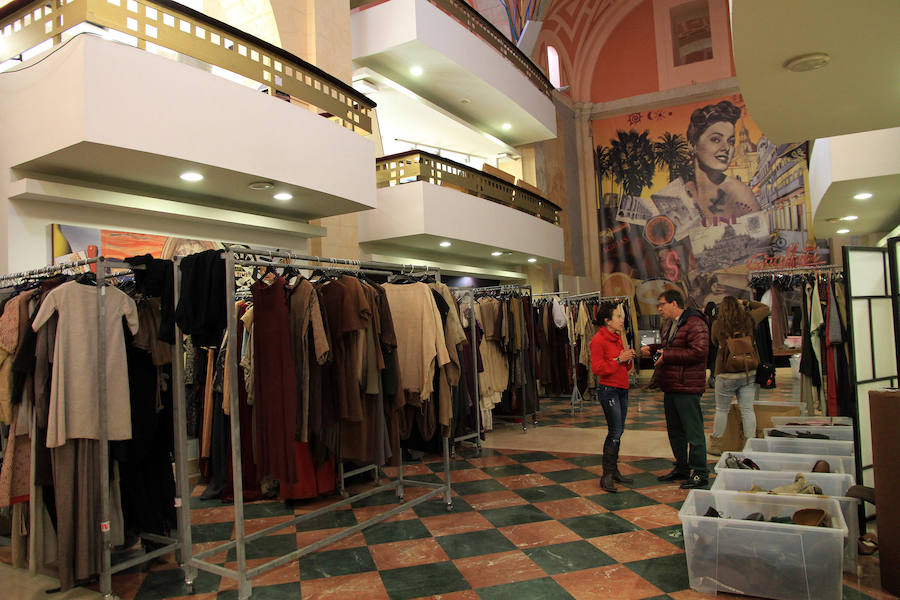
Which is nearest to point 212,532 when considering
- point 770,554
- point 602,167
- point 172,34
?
point 770,554

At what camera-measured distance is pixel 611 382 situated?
15.1 ft

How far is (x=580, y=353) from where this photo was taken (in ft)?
29.2

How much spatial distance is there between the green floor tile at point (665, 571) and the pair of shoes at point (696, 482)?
130 centimetres

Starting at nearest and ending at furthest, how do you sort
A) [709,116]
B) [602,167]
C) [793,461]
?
1. [793,461]
2. [709,116]
3. [602,167]

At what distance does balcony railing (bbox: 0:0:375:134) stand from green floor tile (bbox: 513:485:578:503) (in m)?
4.36

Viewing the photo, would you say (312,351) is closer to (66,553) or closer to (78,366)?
(78,366)

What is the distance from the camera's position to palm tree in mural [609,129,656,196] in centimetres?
1507

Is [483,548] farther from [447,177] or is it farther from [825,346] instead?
[447,177]

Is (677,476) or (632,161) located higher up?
(632,161)

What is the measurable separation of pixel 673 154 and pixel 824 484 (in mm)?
13007

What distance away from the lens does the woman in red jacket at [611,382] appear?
4535mm

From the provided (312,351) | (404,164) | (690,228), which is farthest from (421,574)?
(690,228)

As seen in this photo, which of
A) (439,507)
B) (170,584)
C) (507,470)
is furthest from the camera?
(507,470)

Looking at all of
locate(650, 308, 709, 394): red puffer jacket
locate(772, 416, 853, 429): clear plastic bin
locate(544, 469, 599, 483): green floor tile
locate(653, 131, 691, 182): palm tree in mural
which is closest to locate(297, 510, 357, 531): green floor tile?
locate(544, 469, 599, 483): green floor tile
